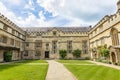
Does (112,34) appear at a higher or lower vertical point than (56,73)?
higher

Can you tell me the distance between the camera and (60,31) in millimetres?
42969

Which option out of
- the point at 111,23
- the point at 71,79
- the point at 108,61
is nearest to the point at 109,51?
the point at 108,61

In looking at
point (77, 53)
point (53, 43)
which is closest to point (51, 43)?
point (53, 43)

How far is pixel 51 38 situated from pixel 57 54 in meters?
4.97

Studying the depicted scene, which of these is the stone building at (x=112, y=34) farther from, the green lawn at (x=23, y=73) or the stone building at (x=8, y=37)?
the stone building at (x=8, y=37)

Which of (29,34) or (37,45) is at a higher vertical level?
(29,34)

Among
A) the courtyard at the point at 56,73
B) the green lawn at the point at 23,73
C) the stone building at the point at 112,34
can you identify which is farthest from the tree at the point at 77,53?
the green lawn at the point at 23,73

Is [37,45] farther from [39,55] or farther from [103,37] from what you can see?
[103,37]

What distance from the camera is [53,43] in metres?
42.2

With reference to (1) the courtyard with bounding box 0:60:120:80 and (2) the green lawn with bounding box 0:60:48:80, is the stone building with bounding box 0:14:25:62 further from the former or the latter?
(1) the courtyard with bounding box 0:60:120:80

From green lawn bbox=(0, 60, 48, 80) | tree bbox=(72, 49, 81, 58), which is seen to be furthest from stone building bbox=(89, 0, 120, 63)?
green lawn bbox=(0, 60, 48, 80)

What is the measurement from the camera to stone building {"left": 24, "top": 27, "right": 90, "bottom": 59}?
137ft

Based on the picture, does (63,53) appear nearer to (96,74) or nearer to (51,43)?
(51,43)

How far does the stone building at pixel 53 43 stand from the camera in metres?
41.8
